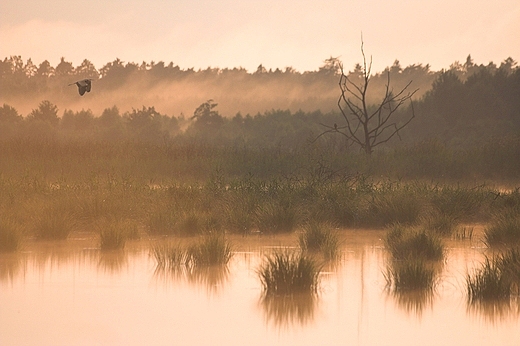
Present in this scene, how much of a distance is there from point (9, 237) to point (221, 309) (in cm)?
434

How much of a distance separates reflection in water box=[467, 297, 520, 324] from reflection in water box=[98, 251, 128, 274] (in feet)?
13.6

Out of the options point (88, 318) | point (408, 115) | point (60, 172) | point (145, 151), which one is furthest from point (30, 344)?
point (408, 115)

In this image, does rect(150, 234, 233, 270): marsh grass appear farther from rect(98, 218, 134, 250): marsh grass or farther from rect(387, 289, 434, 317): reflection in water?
rect(387, 289, 434, 317): reflection in water

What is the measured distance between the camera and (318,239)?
40.5ft

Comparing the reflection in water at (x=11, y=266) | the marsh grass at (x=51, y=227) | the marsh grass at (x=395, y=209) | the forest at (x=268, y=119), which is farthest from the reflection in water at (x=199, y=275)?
the forest at (x=268, y=119)

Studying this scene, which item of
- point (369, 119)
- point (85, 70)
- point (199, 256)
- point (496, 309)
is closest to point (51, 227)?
point (199, 256)

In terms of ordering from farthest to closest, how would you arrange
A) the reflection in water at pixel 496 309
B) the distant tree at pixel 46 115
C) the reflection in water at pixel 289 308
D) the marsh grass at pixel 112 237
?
the distant tree at pixel 46 115
the marsh grass at pixel 112 237
the reflection in water at pixel 496 309
the reflection in water at pixel 289 308

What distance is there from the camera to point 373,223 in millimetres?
15258

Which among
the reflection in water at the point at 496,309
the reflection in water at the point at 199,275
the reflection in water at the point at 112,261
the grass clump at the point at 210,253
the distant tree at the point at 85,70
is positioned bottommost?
the reflection in water at the point at 496,309

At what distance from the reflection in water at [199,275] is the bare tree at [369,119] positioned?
281 inches

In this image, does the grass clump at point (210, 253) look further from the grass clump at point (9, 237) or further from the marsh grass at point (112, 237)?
the grass clump at point (9, 237)

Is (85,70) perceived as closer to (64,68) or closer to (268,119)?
(64,68)

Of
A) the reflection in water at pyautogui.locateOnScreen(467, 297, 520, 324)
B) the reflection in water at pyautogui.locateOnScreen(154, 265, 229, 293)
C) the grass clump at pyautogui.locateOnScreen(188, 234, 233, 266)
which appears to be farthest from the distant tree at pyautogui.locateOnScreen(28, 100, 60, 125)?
the reflection in water at pyautogui.locateOnScreen(467, 297, 520, 324)

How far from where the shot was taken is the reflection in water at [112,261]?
11.0 meters
